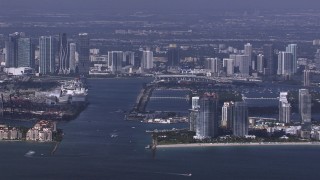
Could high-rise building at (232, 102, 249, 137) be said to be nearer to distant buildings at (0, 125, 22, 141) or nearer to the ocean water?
the ocean water

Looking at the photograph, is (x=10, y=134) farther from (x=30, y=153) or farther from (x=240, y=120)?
(x=240, y=120)

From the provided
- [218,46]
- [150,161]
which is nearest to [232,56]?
[218,46]

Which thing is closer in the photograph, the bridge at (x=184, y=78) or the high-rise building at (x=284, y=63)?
the bridge at (x=184, y=78)

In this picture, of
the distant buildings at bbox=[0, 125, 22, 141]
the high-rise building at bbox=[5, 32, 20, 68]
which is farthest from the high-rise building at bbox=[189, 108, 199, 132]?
the high-rise building at bbox=[5, 32, 20, 68]

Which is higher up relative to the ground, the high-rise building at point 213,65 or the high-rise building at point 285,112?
the high-rise building at point 213,65

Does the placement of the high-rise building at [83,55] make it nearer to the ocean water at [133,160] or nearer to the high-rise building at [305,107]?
the high-rise building at [305,107]

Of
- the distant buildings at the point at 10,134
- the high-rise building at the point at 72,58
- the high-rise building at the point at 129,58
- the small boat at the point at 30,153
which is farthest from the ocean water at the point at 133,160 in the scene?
the high-rise building at the point at 129,58

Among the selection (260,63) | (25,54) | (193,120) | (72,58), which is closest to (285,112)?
(193,120)
